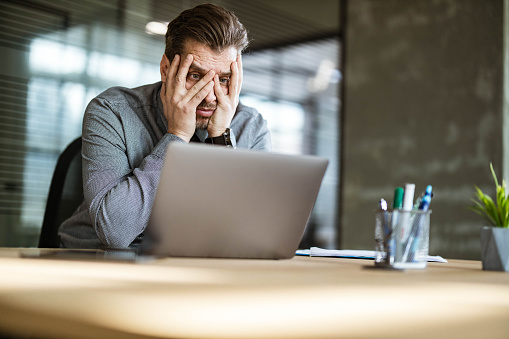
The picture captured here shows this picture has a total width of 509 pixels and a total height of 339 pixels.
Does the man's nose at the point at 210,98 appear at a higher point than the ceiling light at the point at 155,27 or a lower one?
lower

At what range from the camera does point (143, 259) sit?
0.86 metres

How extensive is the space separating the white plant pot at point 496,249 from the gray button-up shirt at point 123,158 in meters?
0.79

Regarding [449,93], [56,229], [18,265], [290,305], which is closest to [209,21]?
[56,229]

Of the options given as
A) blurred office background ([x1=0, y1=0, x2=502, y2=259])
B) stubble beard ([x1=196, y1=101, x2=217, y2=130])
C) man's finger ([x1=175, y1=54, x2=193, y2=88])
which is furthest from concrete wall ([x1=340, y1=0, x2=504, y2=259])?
man's finger ([x1=175, y1=54, x2=193, y2=88])

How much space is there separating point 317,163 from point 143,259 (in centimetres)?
36

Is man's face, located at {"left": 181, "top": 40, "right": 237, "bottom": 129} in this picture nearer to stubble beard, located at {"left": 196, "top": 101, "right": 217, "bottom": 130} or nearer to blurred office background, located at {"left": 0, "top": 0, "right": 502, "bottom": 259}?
stubble beard, located at {"left": 196, "top": 101, "right": 217, "bottom": 130}

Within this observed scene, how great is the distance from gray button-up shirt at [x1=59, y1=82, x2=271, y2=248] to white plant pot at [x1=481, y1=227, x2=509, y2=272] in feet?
2.60

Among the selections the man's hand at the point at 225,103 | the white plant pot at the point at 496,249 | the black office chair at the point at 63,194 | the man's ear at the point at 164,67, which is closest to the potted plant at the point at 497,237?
the white plant pot at the point at 496,249

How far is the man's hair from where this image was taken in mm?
1793

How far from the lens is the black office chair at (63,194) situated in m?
1.81

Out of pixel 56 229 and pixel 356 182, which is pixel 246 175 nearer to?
pixel 56 229

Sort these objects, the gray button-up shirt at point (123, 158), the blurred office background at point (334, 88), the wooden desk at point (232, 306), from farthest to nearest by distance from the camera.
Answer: the blurred office background at point (334, 88) < the gray button-up shirt at point (123, 158) < the wooden desk at point (232, 306)

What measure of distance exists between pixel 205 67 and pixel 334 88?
2637 millimetres

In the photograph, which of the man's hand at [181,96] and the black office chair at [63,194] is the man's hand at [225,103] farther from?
the black office chair at [63,194]
